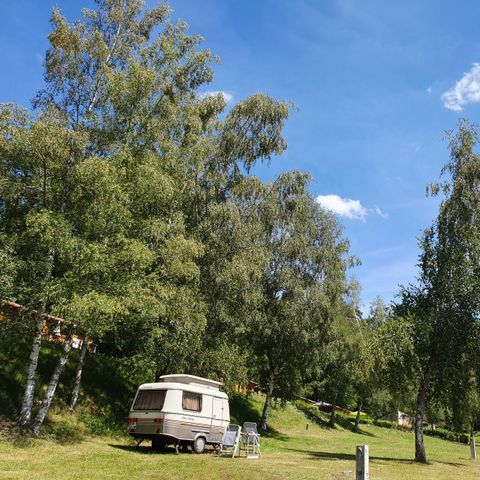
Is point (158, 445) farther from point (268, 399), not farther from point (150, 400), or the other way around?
point (268, 399)

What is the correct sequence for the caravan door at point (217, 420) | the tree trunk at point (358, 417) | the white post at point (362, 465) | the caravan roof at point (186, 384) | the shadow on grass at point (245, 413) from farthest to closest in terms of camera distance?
the tree trunk at point (358, 417) → the shadow on grass at point (245, 413) → the caravan door at point (217, 420) → the caravan roof at point (186, 384) → the white post at point (362, 465)

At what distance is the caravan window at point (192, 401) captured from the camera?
60.6 feet

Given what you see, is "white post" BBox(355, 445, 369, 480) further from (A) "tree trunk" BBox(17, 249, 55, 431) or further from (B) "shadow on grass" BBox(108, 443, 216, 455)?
(A) "tree trunk" BBox(17, 249, 55, 431)

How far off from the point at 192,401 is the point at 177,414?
105 cm

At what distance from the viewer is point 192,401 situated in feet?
61.9

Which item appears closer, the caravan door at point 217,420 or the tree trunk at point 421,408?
the caravan door at point 217,420

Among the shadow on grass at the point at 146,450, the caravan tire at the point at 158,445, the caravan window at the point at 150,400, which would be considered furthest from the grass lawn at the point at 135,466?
the caravan window at the point at 150,400

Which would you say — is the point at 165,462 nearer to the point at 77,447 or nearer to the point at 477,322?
the point at 77,447

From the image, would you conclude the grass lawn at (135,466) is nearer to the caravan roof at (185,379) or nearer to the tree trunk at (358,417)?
the caravan roof at (185,379)

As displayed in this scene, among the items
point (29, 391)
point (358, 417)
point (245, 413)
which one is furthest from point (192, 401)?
point (358, 417)

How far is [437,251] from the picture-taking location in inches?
915

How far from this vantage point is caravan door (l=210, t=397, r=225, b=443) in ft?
65.0

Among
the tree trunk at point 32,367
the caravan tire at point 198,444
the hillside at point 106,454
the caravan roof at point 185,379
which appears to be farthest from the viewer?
the caravan roof at point 185,379

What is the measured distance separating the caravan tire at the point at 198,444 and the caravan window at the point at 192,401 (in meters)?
1.12
